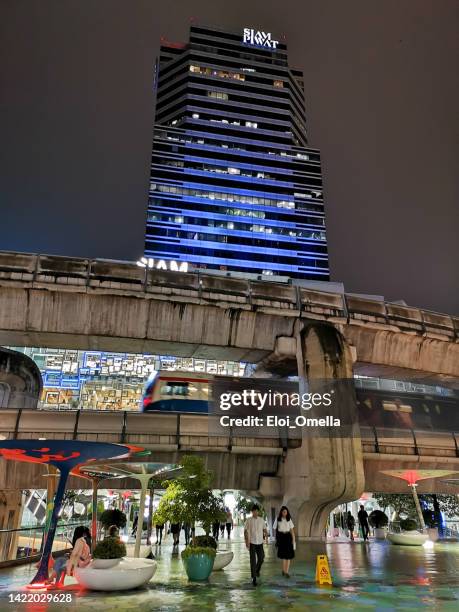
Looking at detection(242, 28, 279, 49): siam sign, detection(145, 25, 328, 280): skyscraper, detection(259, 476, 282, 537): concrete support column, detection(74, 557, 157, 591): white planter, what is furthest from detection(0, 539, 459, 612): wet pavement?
detection(242, 28, 279, 49): siam sign

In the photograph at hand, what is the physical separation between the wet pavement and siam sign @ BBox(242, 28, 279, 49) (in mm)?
159766

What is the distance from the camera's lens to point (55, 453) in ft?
35.0

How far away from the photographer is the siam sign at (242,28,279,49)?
145 metres

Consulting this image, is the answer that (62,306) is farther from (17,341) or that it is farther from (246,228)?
(246,228)

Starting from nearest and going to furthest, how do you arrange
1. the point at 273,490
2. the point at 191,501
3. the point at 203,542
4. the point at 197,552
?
the point at 197,552
the point at 203,542
the point at 191,501
the point at 273,490

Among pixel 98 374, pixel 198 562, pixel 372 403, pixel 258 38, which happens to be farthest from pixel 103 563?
pixel 258 38

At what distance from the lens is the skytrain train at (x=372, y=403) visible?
25.5m

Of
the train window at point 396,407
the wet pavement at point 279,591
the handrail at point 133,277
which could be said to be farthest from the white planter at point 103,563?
the train window at point 396,407

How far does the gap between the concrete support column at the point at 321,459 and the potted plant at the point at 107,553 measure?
10.8 meters

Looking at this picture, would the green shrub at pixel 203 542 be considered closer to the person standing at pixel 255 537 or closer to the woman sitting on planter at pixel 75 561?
the person standing at pixel 255 537

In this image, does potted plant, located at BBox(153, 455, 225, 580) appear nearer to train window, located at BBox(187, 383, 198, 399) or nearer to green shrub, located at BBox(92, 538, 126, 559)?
green shrub, located at BBox(92, 538, 126, 559)

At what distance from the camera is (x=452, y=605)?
798cm

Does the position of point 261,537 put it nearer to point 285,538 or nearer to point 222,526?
point 285,538

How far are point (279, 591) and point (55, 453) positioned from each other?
19.1 ft
